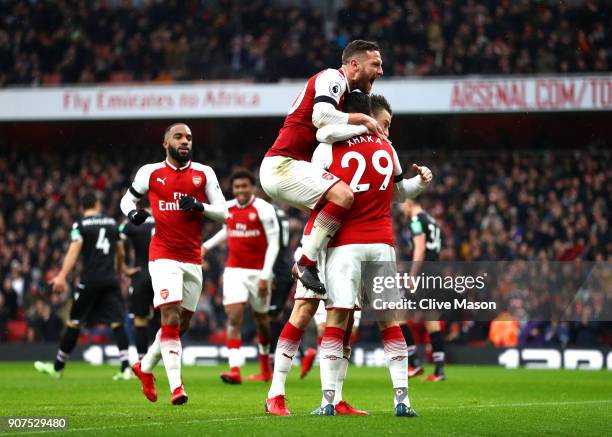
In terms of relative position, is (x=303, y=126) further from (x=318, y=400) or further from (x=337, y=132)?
(x=318, y=400)

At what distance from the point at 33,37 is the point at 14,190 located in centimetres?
423

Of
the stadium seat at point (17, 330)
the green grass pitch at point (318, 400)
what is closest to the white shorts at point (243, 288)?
the green grass pitch at point (318, 400)

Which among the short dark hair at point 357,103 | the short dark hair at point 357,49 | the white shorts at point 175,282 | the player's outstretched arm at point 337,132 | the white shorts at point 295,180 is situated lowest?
the white shorts at point 175,282

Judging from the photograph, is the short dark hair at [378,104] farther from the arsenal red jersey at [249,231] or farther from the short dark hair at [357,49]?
the arsenal red jersey at [249,231]

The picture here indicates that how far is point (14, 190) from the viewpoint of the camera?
92.0 feet

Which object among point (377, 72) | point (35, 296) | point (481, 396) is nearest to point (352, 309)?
point (377, 72)

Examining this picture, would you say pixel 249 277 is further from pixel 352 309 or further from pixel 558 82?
pixel 558 82

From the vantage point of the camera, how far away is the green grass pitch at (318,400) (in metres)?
6.57

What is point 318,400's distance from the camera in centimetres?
995

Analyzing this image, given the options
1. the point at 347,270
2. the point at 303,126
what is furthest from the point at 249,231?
the point at 347,270

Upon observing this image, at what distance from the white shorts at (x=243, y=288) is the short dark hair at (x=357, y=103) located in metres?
5.94

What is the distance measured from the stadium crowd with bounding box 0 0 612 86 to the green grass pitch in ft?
37.6

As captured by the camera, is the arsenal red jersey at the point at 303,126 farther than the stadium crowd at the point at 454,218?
No

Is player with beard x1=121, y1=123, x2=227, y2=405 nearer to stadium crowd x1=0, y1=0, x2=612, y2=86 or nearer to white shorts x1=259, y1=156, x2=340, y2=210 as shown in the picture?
white shorts x1=259, y1=156, x2=340, y2=210
